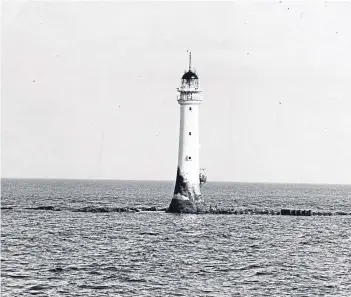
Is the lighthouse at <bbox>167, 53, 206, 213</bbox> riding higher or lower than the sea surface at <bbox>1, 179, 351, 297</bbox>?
higher

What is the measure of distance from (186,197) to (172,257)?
20992mm

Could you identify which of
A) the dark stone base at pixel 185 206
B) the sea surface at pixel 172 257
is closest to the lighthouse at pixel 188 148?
the dark stone base at pixel 185 206

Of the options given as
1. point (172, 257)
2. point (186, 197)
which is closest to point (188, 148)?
point (186, 197)

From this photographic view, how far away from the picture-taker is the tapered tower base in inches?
2258

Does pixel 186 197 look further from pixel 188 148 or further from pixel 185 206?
pixel 188 148

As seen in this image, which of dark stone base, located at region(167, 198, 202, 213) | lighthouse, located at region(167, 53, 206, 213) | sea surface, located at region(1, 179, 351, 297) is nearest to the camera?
sea surface, located at region(1, 179, 351, 297)

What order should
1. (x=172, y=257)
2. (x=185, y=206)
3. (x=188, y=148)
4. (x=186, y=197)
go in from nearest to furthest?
(x=172, y=257) < (x=188, y=148) < (x=186, y=197) < (x=185, y=206)

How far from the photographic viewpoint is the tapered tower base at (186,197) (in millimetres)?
57347

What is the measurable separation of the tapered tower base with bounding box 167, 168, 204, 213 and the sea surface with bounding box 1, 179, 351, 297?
1.09m

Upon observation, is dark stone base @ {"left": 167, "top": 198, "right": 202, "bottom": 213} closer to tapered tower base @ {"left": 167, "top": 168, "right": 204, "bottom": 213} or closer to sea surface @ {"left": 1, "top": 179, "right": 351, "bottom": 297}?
tapered tower base @ {"left": 167, "top": 168, "right": 204, "bottom": 213}

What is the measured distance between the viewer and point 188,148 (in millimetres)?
56719

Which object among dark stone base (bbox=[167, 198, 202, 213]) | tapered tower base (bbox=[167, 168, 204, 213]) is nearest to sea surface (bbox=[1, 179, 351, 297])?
dark stone base (bbox=[167, 198, 202, 213])

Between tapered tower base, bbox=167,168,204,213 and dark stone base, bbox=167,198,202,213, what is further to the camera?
dark stone base, bbox=167,198,202,213

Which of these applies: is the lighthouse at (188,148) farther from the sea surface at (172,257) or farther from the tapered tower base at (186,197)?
the sea surface at (172,257)
